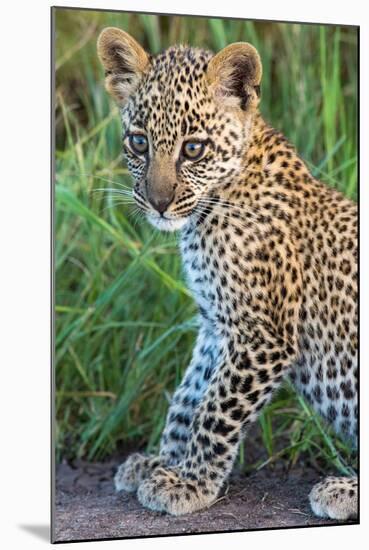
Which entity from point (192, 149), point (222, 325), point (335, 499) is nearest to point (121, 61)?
point (192, 149)

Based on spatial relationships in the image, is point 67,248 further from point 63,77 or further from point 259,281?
point 259,281

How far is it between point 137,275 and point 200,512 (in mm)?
1572

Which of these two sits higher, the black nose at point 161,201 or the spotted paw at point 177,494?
the black nose at point 161,201

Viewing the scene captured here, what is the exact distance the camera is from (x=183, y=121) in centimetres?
459

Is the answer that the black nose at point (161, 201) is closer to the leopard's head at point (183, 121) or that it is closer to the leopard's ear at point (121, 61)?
the leopard's head at point (183, 121)

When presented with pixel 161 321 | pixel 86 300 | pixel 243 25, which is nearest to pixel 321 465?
pixel 161 321

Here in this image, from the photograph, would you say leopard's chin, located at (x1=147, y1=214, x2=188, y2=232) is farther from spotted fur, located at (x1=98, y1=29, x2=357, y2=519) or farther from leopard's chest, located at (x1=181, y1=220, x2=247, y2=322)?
leopard's chest, located at (x1=181, y1=220, x2=247, y2=322)

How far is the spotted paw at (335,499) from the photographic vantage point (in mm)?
4926

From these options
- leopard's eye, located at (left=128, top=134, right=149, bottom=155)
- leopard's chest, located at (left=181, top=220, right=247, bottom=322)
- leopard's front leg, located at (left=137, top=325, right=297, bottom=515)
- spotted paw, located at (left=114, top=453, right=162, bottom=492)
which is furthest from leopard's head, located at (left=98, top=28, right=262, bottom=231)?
spotted paw, located at (left=114, top=453, right=162, bottom=492)

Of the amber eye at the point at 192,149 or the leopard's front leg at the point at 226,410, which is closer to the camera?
the amber eye at the point at 192,149

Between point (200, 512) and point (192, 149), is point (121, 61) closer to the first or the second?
point (192, 149)

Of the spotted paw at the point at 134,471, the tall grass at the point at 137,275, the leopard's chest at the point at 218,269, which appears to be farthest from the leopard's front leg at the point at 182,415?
the tall grass at the point at 137,275

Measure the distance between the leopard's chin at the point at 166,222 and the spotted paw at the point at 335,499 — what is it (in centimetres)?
124

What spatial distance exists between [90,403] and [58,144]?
184 centimetres
